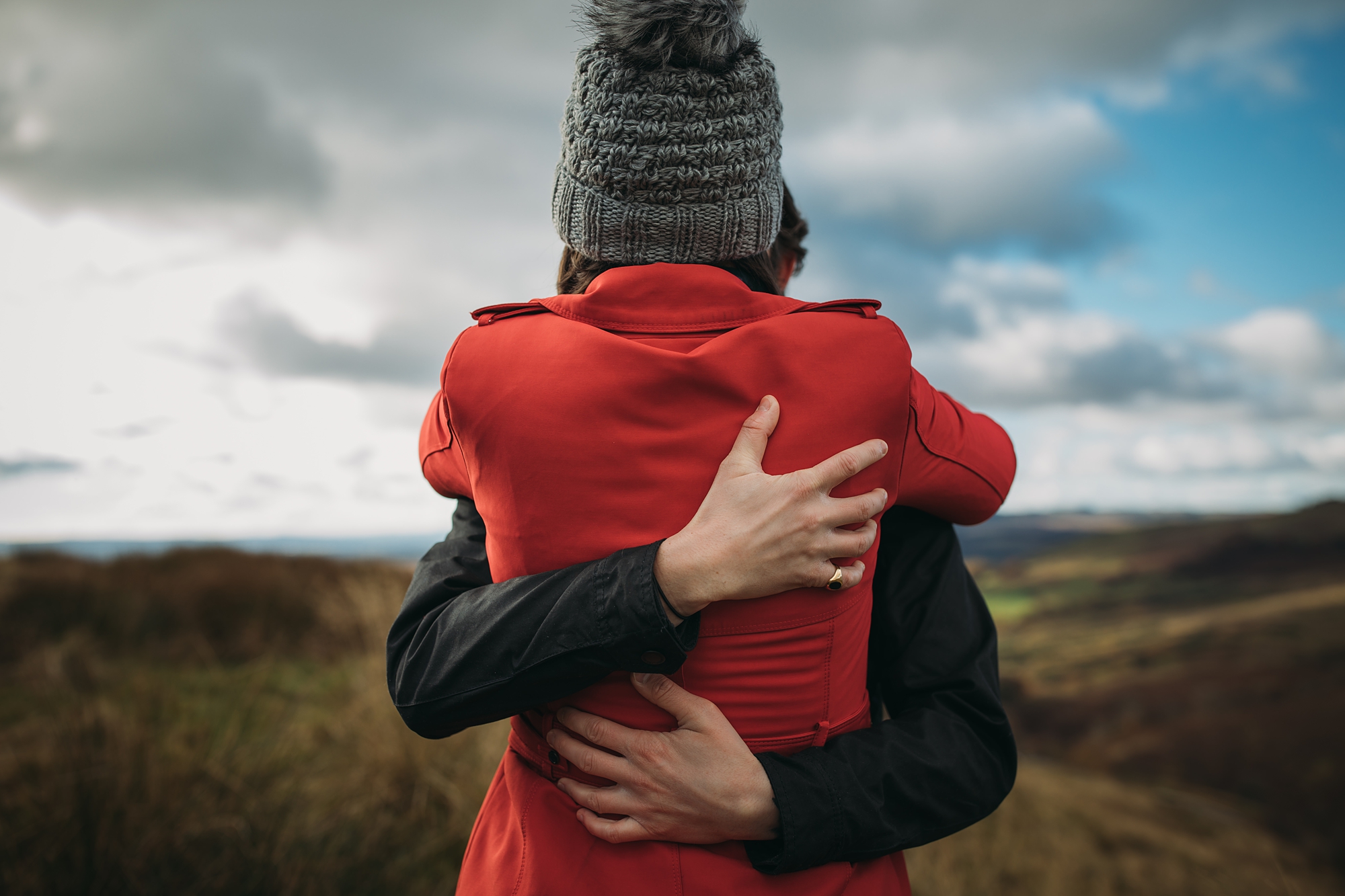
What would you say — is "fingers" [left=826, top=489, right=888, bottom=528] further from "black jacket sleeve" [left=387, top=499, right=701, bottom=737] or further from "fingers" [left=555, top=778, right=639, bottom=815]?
"fingers" [left=555, top=778, right=639, bottom=815]

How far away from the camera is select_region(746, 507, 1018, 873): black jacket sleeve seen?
101 centimetres

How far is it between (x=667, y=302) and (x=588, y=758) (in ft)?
2.15

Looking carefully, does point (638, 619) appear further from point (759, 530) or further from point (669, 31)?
point (669, 31)

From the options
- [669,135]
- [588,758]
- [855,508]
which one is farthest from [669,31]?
[588,758]

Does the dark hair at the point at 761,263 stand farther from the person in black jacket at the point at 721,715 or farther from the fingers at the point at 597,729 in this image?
the fingers at the point at 597,729

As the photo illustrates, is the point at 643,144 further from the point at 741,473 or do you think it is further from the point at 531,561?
the point at 531,561

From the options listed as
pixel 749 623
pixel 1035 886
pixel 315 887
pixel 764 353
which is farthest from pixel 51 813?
pixel 1035 886

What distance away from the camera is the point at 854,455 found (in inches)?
37.5

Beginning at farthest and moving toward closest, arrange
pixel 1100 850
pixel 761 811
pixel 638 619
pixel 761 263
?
1. pixel 1100 850
2. pixel 761 263
3. pixel 761 811
4. pixel 638 619

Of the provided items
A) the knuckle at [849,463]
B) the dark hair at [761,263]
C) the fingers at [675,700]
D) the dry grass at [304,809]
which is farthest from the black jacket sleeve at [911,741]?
the dry grass at [304,809]

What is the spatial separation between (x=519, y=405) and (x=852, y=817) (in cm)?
74

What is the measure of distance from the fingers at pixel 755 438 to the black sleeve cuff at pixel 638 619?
0.15 metres

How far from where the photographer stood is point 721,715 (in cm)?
99

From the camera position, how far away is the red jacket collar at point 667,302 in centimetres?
100
